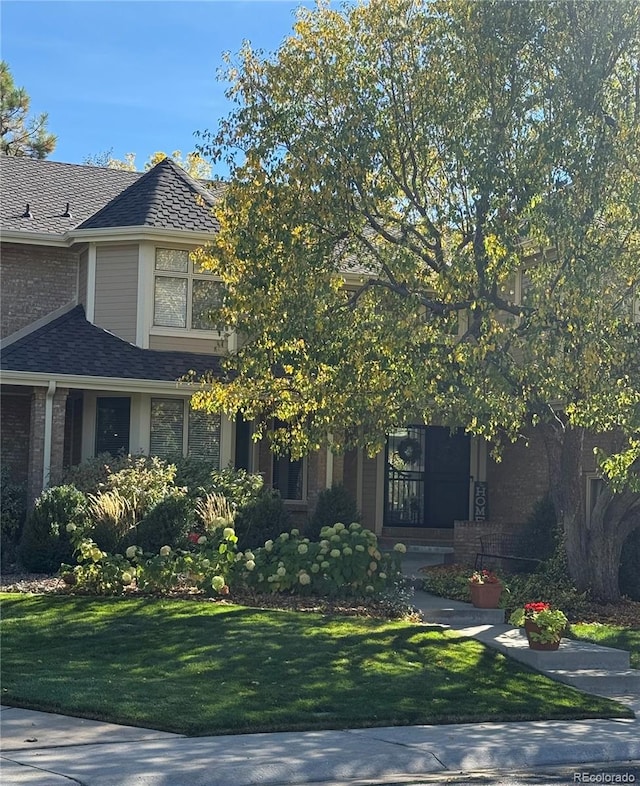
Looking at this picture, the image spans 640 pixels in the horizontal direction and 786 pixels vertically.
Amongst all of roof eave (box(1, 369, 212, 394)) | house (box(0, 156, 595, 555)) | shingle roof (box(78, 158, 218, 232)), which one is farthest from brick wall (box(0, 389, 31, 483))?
shingle roof (box(78, 158, 218, 232))

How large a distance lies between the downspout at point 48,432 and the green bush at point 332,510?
4.60 metres

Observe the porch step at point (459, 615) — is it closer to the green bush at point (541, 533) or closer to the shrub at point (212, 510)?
the shrub at point (212, 510)

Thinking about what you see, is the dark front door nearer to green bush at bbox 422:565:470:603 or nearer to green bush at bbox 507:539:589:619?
green bush at bbox 422:565:470:603

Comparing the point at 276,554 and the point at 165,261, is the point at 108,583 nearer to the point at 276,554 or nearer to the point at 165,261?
the point at 276,554

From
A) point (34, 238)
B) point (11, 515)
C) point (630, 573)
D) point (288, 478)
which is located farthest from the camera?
point (288, 478)

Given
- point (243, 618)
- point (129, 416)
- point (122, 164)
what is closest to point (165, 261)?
point (129, 416)

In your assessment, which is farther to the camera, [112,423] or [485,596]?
[112,423]

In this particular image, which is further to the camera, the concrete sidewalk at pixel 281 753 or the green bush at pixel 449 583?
the green bush at pixel 449 583

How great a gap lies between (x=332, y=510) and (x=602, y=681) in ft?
28.7

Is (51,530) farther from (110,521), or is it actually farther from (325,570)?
(325,570)

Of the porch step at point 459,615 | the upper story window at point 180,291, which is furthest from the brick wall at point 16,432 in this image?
the porch step at point 459,615

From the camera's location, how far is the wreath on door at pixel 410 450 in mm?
24875

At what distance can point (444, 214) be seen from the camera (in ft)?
50.5

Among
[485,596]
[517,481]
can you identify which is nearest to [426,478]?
[517,481]
